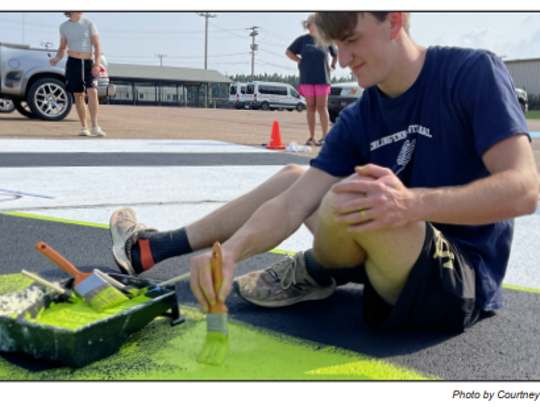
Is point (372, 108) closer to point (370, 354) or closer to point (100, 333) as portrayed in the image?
point (370, 354)

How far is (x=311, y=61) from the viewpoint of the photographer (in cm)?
849

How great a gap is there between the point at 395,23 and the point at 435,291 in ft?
2.90

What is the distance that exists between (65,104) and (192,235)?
34.2ft

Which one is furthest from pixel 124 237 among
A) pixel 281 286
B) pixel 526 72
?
pixel 526 72

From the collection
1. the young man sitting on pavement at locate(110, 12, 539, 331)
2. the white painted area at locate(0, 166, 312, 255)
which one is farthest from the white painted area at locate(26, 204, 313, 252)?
the young man sitting on pavement at locate(110, 12, 539, 331)

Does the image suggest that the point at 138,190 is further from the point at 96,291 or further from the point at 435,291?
the point at 435,291

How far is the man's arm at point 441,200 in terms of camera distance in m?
1.57

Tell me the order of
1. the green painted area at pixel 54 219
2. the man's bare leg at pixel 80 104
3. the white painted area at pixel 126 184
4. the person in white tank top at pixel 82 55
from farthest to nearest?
the man's bare leg at pixel 80 104
the person in white tank top at pixel 82 55
the white painted area at pixel 126 184
the green painted area at pixel 54 219

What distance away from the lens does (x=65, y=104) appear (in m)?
11.9

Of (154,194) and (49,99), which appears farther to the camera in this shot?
(49,99)

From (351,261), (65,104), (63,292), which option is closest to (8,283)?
(63,292)

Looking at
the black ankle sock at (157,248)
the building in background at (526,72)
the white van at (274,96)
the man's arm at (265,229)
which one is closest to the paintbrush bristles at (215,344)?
the man's arm at (265,229)

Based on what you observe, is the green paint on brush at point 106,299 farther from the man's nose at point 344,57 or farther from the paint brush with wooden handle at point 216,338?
the man's nose at point 344,57

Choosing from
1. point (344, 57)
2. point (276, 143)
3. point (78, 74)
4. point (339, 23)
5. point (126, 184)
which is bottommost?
point (126, 184)
